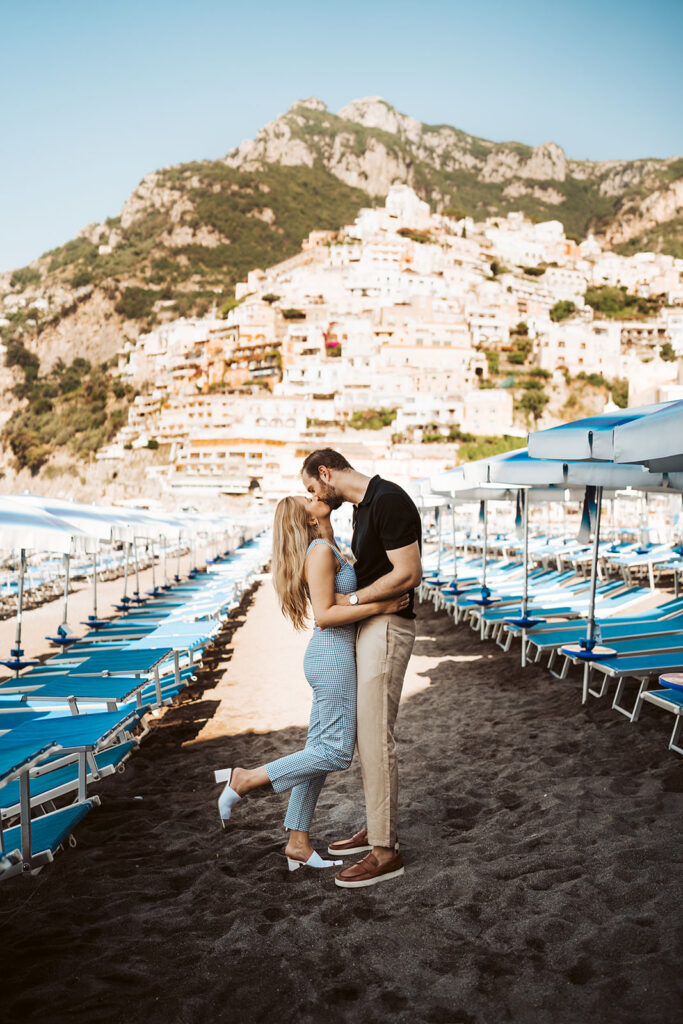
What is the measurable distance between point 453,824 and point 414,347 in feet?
238

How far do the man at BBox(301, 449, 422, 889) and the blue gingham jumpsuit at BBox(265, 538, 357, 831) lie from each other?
42 millimetres

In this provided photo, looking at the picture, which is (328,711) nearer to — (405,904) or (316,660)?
(316,660)

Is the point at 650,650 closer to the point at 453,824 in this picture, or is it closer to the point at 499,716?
the point at 499,716

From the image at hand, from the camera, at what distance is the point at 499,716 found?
5.06 meters

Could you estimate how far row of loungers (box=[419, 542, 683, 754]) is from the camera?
4.74 m

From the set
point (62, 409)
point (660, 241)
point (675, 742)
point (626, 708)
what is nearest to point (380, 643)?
point (675, 742)

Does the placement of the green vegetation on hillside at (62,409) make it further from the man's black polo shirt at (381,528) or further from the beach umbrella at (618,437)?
the man's black polo shirt at (381,528)

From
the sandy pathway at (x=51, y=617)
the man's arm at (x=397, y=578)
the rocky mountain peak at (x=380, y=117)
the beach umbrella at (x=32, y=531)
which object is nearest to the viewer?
the man's arm at (x=397, y=578)

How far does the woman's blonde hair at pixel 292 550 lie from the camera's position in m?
2.81

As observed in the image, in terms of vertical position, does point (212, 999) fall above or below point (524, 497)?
below

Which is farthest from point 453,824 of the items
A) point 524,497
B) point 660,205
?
point 660,205

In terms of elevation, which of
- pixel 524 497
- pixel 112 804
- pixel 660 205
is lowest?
pixel 112 804

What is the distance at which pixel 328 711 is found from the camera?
2697mm

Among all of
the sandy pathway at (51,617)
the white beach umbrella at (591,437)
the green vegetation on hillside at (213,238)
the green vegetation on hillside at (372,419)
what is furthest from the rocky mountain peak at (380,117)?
the white beach umbrella at (591,437)
